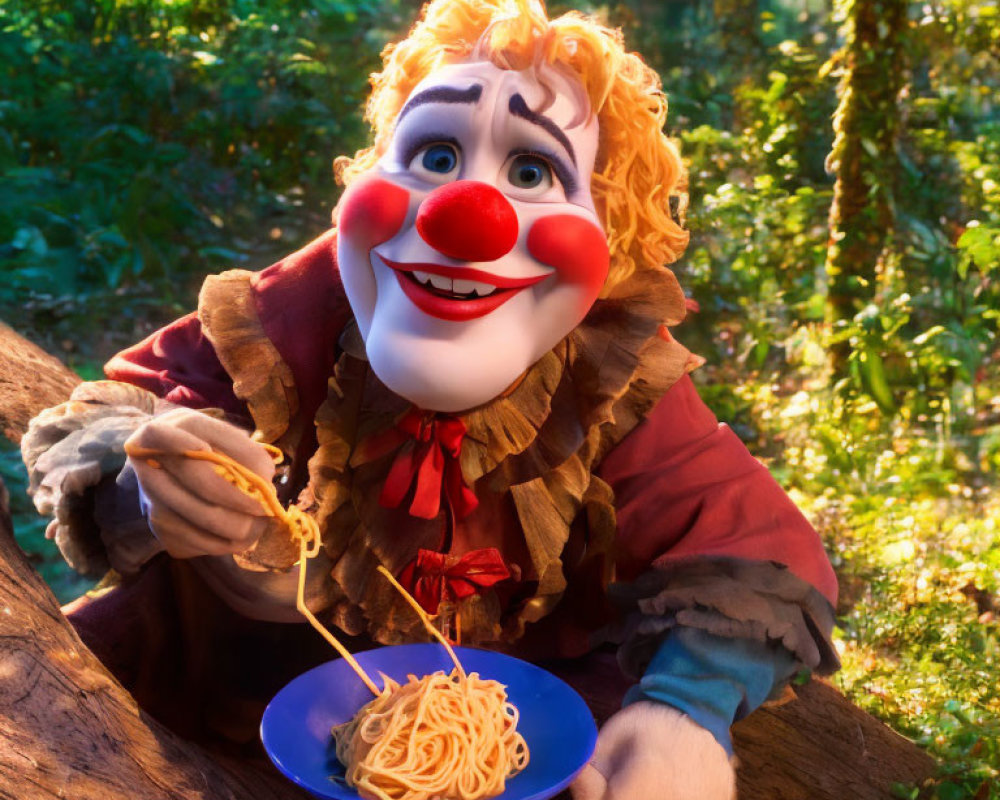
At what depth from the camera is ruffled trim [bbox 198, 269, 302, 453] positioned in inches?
57.7

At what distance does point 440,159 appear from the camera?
1412 millimetres

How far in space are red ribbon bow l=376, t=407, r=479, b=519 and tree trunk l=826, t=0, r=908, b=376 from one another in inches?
93.1

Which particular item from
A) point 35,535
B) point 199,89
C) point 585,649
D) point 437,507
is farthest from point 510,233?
point 199,89

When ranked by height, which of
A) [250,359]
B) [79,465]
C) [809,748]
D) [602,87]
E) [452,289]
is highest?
[602,87]

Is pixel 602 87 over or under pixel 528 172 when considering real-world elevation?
over

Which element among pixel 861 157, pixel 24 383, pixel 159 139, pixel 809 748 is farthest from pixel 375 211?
pixel 159 139

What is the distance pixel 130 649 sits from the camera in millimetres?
1642

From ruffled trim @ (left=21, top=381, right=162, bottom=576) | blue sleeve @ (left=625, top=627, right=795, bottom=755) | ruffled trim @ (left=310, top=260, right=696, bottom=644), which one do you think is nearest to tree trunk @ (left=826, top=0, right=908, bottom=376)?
ruffled trim @ (left=310, top=260, right=696, bottom=644)

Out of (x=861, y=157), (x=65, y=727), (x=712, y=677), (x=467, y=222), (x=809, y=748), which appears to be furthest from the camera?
(x=861, y=157)

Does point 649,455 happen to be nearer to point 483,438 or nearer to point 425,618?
point 483,438

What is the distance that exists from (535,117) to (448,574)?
0.61 meters

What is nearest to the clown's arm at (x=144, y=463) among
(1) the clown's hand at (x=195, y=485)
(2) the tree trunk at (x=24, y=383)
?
(1) the clown's hand at (x=195, y=485)

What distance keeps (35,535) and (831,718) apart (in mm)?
2030

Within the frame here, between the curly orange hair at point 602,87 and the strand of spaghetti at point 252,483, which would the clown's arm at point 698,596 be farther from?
the strand of spaghetti at point 252,483
